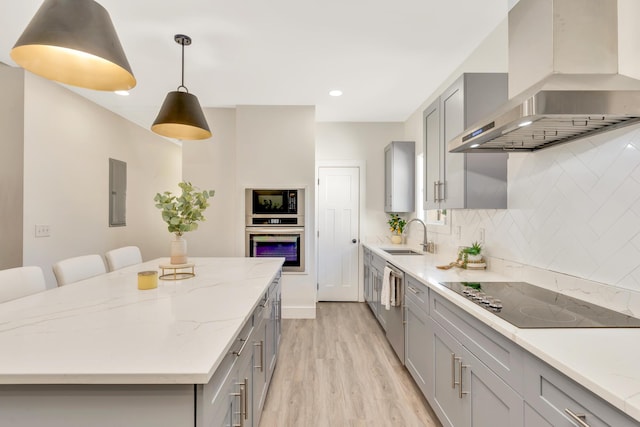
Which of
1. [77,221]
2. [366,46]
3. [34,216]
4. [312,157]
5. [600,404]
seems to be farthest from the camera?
[312,157]

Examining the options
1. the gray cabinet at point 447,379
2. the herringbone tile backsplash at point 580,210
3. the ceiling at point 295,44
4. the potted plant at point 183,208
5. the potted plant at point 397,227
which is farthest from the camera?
the potted plant at point 397,227

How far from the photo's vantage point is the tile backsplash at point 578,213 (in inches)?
54.9

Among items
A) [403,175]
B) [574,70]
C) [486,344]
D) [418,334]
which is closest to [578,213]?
[574,70]

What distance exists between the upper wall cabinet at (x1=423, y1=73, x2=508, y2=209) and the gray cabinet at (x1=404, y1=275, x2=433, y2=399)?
2.23ft

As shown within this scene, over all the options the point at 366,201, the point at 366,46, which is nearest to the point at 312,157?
the point at 366,201

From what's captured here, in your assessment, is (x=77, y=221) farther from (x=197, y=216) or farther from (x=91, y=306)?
(x=91, y=306)

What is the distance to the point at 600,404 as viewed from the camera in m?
0.83

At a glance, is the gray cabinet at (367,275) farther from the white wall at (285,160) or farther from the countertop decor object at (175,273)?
the countertop decor object at (175,273)

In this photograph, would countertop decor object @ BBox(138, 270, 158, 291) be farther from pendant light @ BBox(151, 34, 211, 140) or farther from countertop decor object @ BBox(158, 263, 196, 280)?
pendant light @ BBox(151, 34, 211, 140)

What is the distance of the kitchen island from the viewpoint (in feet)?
2.80

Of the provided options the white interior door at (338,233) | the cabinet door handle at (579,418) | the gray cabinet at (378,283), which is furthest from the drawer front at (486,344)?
the white interior door at (338,233)

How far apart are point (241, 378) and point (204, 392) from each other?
0.47 meters

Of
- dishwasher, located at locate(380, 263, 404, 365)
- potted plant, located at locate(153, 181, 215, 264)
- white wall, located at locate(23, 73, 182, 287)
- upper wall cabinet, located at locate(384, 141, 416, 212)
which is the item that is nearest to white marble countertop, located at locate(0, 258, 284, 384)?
potted plant, located at locate(153, 181, 215, 264)

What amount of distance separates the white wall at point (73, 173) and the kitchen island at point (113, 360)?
7.93 ft
